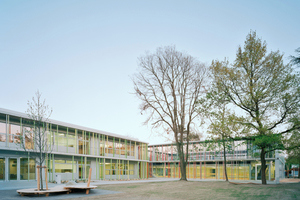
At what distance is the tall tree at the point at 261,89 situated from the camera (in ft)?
64.4

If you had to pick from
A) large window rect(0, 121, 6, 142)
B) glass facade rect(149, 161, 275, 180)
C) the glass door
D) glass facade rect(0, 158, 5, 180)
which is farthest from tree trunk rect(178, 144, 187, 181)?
glass facade rect(149, 161, 275, 180)

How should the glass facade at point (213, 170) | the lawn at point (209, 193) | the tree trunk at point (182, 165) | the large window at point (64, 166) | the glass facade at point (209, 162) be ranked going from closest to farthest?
the lawn at point (209, 193) < the tree trunk at point (182, 165) < the large window at point (64, 166) < the glass facade at point (209, 162) < the glass facade at point (213, 170)

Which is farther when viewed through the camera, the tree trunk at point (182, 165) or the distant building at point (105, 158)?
the tree trunk at point (182, 165)

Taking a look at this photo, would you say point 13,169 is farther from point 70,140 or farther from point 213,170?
point 213,170

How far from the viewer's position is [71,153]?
28078 mm

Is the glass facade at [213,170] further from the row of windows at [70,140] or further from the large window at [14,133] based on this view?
the large window at [14,133]

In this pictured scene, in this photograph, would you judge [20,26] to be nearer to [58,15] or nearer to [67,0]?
[58,15]

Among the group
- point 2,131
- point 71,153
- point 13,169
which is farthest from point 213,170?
point 2,131

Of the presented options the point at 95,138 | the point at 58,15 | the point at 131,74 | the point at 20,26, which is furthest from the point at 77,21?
the point at 95,138

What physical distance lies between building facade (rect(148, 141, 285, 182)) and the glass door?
21.5m

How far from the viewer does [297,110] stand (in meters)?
19.7

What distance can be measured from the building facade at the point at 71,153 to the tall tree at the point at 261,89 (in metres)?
14.8

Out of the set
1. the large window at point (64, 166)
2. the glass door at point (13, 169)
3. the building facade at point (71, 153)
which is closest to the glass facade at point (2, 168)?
the building facade at point (71, 153)

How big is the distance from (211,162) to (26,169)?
2833 cm
